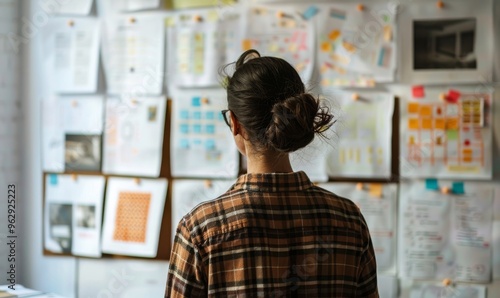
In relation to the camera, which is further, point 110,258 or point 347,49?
point 110,258

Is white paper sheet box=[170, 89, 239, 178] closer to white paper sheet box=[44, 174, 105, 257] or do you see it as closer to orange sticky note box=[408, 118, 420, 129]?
white paper sheet box=[44, 174, 105, 257]

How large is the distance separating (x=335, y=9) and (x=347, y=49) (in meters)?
0.14

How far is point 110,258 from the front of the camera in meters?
2.28

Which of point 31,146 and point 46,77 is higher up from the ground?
point 46,77

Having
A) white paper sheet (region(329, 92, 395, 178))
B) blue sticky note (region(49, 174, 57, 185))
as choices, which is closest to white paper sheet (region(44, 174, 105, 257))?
blue sticky note (region(49, 174, 57, 185))

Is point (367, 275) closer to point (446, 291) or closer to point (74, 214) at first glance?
point (446, 291)

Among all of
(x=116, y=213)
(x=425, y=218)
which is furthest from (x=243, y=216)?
(x=116, y=213)

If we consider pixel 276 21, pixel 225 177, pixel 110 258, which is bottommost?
pixel 110 258

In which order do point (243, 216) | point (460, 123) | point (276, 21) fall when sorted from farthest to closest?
point (276, 21) < point (460, 123) < point (243, 216)

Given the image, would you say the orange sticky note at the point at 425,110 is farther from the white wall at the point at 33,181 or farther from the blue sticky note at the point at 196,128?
the white wall at the point at 33,181

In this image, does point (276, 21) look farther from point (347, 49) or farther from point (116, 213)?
point (116, 213)

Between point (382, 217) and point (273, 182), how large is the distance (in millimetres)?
1001

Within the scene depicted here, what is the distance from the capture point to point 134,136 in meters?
2.23

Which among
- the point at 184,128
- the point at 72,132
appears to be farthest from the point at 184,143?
the point at 72,132
